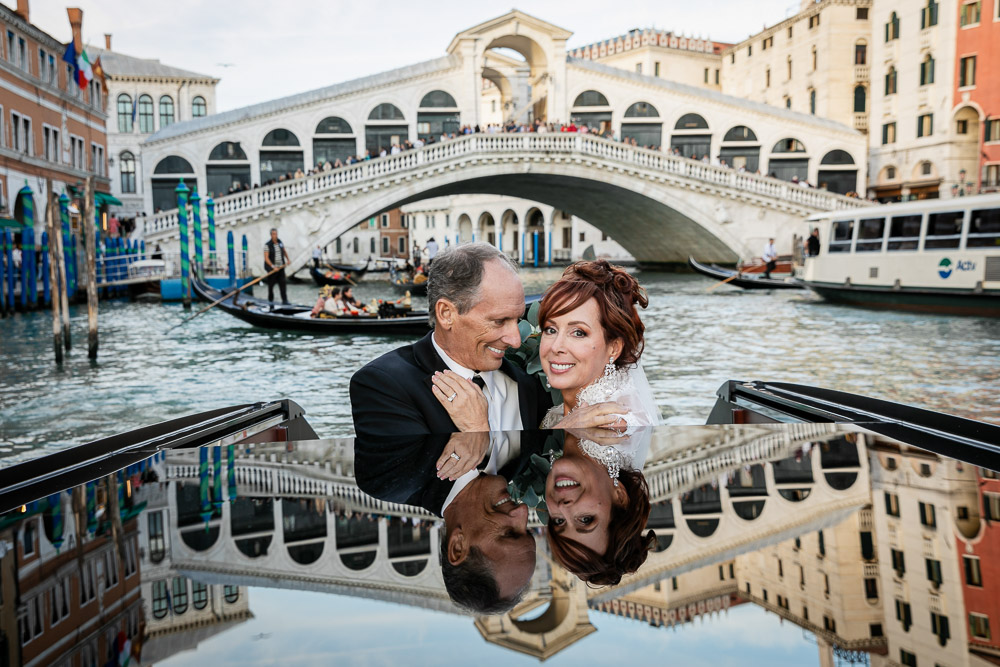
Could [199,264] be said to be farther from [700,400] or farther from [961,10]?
[961,10]

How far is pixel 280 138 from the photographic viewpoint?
2253 cm

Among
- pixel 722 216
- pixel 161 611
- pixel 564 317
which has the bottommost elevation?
pixel 161 611

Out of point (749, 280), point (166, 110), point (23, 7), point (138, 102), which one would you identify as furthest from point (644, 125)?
point (138, 102)

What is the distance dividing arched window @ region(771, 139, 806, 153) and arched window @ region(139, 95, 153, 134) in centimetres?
2024

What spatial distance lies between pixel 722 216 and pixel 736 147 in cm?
480

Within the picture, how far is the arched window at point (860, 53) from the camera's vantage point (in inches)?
975

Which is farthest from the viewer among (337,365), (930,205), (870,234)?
(870,234)

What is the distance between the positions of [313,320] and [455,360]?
7421 mm

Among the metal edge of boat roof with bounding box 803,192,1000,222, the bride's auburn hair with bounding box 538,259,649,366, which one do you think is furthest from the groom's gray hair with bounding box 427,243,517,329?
the metal edge of boat roof with bounding box 803,192,1000,222

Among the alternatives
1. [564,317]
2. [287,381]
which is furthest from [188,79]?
[564,317]

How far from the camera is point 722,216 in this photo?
20.5 m

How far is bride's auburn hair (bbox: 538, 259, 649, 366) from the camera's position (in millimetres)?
1779

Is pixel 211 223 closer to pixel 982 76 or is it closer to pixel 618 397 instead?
pixel 618 397

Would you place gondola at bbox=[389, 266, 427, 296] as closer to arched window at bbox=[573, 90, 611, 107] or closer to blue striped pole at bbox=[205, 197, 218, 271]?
blue striped pole at bbox=[205, 197, 218, 271]
